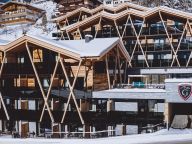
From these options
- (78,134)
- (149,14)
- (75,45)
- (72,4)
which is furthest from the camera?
(72,4)

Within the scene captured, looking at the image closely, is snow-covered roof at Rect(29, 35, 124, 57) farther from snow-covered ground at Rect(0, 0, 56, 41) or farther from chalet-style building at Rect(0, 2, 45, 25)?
chalet-style building at Rect(0, 2, 45, 25)

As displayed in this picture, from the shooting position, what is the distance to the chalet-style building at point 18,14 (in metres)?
99.4

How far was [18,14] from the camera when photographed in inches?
3910

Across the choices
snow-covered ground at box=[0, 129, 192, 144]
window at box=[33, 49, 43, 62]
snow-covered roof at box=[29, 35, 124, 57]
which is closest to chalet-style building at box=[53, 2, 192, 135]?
snow-covered roof at box=[29, 35, 124, 57]

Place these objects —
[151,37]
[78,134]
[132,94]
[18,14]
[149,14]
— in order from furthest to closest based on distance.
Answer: [18,14], [151,37], [149,14], [132,94], [78,134]

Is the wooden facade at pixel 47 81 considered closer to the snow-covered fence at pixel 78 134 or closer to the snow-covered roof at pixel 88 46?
the snow-covered roof at pixel 88 46

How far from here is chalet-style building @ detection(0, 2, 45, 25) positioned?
326 feet

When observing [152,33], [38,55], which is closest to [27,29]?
[152,33]

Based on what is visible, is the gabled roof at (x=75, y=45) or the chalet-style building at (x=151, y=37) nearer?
the gabled roof at (x=75, y=45)

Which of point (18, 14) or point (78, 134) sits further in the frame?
point (18, 14)

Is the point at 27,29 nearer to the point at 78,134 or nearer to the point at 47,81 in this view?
the point at 47,81

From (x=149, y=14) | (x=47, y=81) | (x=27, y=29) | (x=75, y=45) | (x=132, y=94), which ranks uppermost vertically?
(x=27, y=29)

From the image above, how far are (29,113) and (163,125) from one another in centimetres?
1206

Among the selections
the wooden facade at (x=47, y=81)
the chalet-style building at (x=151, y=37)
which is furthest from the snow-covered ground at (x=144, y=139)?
the chalet-style building at (x=151, y=37)
